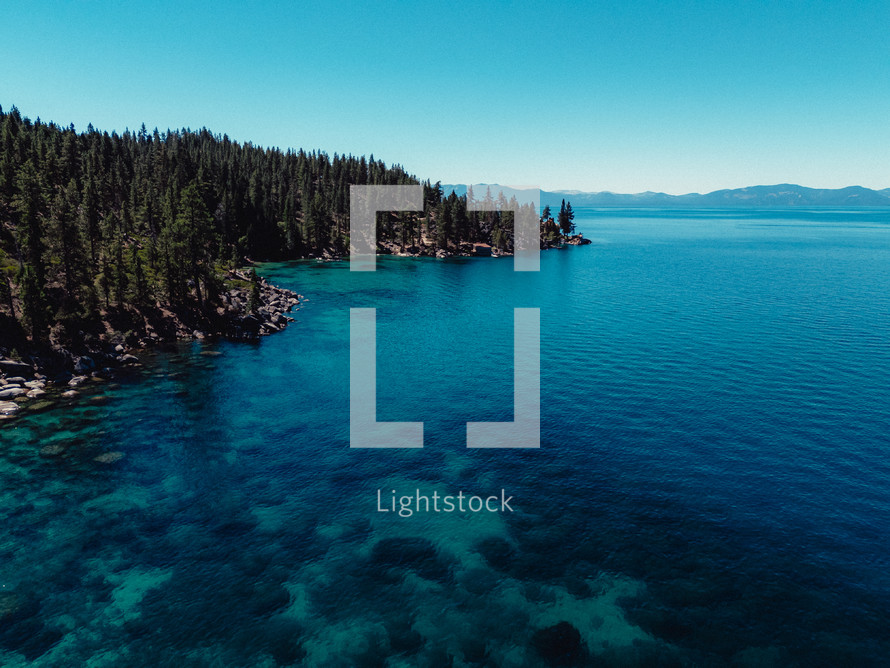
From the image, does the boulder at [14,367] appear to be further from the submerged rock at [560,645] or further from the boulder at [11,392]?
the submerged rock at [560,645]

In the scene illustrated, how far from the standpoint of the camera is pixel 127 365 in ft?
249

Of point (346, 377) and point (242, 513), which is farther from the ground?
point (346, 377)

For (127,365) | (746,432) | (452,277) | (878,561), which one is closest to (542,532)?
(878,561)

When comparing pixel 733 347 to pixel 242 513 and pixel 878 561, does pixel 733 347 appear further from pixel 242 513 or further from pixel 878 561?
pixel 242 513

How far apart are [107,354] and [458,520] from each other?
216 feet

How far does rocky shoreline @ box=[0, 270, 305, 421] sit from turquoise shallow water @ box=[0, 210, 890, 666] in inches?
208

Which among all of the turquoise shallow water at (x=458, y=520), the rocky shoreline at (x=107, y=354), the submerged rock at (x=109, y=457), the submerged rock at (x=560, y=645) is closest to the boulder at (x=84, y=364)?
the rocky shoreline at (x=107, y=354)

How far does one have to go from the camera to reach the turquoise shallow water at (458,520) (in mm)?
30562

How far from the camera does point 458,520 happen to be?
137ft

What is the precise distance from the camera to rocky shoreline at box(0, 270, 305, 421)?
6262 centimetres

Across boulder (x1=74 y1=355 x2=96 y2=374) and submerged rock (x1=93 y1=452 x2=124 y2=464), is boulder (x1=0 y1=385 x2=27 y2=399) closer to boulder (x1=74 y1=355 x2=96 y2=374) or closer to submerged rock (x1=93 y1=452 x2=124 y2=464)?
boulder (x1=74 y1=355 x2=96 y2=374)

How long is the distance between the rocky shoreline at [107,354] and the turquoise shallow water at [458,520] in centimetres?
528

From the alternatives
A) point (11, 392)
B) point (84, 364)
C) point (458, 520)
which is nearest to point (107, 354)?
point (84, 364)

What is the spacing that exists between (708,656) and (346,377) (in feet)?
189
